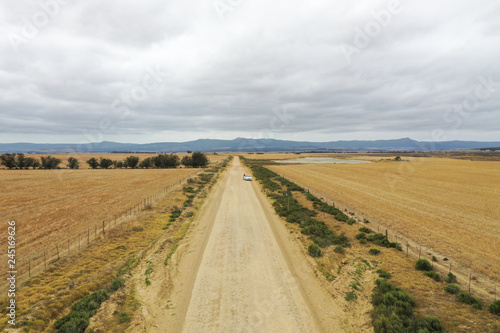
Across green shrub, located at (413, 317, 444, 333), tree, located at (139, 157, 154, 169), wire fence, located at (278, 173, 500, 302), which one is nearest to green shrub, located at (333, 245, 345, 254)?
wire fence, located at (278, 173, 500, 302)

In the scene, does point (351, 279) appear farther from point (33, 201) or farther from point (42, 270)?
point (33, 201)

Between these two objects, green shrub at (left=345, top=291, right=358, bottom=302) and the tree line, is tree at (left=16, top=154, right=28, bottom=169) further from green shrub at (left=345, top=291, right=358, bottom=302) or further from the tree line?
green shrub at (left=345, top=291, right=358, bottom=302)

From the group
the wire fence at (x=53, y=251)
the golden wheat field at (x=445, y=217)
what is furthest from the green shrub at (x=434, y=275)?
the wire fence at (x=53, y=251)

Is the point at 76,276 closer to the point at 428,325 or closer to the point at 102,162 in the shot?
the point at 428,325

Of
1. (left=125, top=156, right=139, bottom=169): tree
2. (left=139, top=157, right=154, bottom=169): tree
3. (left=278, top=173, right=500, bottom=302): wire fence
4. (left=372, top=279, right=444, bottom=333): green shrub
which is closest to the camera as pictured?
(left=372, top=279, right=444, bottom=333): green shrub

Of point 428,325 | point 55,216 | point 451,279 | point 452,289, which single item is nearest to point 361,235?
point 451,279

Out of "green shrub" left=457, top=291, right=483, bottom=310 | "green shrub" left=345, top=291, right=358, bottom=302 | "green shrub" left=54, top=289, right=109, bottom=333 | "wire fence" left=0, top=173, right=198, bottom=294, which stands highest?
"green shrub" left=457, top=291, right=483, bottom=310
